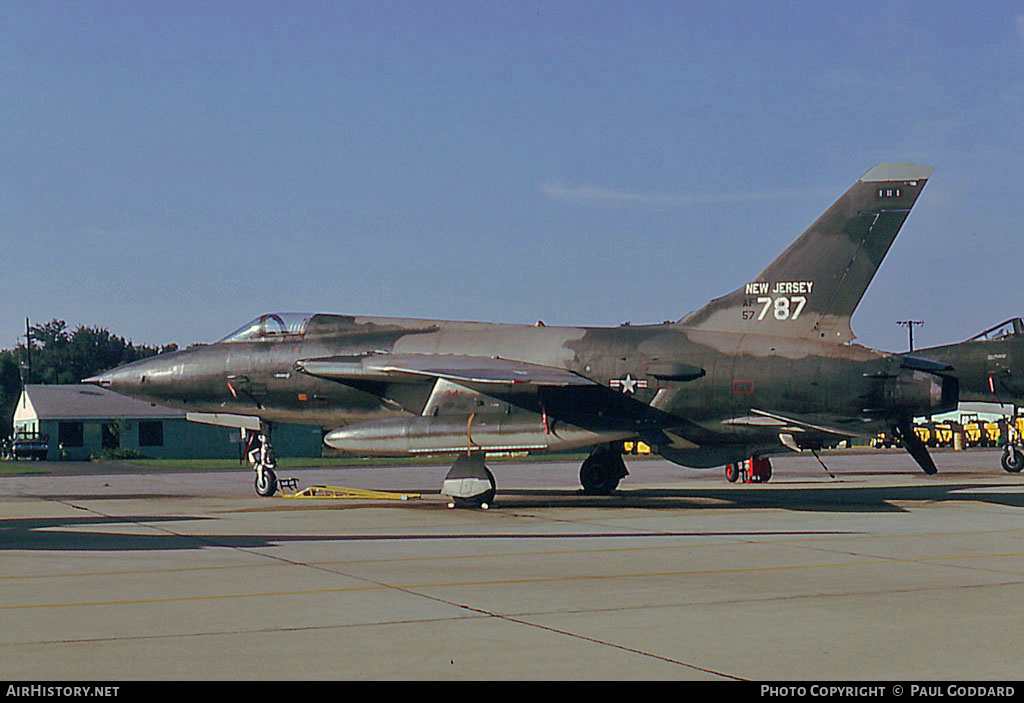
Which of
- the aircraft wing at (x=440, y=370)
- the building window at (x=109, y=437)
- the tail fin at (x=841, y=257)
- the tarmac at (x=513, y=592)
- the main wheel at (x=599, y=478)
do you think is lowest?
the tarmac at (x=513, y=592)

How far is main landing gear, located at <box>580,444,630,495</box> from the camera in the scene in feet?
74.9

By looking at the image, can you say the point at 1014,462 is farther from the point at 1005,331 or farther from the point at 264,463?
the point at 264,463

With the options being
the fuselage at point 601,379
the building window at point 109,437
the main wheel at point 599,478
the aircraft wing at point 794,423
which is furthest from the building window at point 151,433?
the aircraft wing at point 794,423

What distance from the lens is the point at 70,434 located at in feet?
210

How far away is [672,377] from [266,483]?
8.62 m

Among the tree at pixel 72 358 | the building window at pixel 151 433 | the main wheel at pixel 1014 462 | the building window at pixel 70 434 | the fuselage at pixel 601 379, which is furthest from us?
the tree at pixel 72 358

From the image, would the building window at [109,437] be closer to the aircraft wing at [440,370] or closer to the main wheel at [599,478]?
the aircraft wing at [440,370]

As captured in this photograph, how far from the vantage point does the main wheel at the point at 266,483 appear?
2231 centimetres

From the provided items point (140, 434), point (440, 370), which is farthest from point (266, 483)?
point (140, 434)

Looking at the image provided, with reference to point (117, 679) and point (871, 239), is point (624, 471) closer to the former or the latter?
point (871, 239)

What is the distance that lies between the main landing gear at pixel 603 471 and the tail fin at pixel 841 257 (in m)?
4.99

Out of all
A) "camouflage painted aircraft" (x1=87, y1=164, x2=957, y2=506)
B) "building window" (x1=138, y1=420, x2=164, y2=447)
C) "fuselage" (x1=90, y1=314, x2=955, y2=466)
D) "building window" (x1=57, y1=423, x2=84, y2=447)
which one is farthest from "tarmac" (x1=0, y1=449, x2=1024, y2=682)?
"building window" (x1=57, y1=423, x2=84, y2=447)

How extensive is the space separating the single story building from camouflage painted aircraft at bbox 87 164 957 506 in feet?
137

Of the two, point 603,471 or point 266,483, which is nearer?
point 266,483
